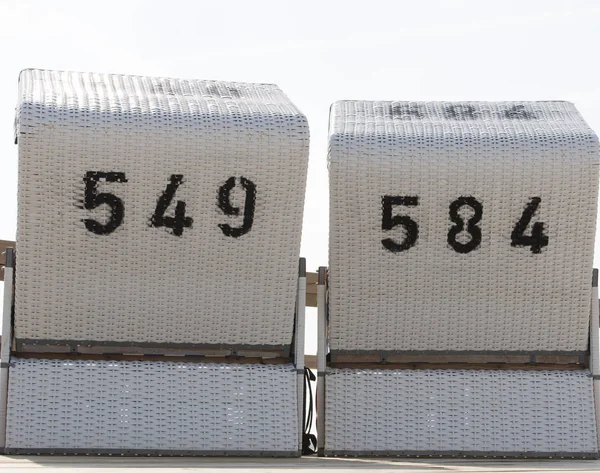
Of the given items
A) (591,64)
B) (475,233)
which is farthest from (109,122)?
(591,64)

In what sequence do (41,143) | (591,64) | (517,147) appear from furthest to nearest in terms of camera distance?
1. (591,64)
2. (517,147)
3. (41,143)

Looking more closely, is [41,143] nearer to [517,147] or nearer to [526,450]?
[517,147]

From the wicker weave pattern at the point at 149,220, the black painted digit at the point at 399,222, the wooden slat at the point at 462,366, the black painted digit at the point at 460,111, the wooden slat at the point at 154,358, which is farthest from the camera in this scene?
the black painted digit at the point at 460,111

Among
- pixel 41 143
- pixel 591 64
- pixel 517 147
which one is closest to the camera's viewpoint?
pixel 41 143

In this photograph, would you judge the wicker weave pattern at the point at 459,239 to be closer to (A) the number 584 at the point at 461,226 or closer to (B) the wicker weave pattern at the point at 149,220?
(A) the number 584 at the point at 461,226

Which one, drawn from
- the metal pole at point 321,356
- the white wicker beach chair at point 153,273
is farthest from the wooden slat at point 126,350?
the metal pole at point 321,356

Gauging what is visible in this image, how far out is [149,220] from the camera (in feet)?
10.7

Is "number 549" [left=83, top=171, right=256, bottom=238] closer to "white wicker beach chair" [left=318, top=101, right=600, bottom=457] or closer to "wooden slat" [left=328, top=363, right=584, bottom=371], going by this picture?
"white wicker beach chair" [left=318, top=101, right=600, bottom=457]

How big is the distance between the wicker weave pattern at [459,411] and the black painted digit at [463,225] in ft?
1.17

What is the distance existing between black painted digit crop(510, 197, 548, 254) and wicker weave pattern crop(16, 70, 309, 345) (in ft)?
2.04

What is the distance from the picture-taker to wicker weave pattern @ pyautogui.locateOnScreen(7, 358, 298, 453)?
3174 mm

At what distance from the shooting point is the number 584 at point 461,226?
3.41m

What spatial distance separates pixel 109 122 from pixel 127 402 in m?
0.73

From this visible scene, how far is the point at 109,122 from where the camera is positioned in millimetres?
3182
